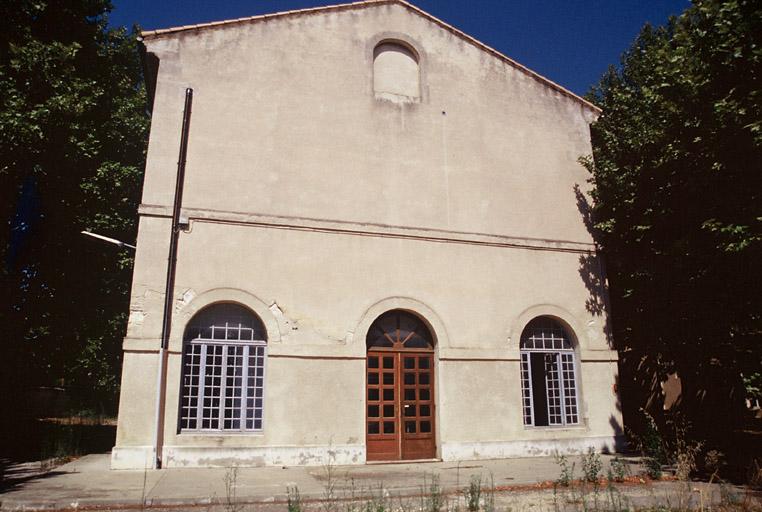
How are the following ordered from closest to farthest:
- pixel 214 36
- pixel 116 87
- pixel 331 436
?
pixel 331 436
pixel 214 36
pixel 116 87

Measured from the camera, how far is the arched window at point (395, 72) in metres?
13.5

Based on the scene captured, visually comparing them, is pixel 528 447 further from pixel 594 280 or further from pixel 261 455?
pixel 261 455

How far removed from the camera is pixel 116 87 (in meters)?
16.9

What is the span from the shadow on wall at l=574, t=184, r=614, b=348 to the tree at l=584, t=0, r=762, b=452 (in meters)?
0.28

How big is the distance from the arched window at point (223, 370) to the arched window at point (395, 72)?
19.9 feet

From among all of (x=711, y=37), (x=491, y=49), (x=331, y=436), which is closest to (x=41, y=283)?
(x=331, y=436)

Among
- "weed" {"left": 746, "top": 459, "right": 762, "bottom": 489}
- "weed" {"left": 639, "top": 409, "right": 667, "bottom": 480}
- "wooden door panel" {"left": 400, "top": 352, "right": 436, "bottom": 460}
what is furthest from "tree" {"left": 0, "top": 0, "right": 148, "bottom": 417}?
"weed" {"left": 746, "top": 459, "right": 762, "bottom": 489}

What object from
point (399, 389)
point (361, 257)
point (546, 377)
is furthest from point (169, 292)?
point (546, 377)

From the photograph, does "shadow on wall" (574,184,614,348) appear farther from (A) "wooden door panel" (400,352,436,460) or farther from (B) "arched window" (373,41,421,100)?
(B) "arched window" (373,41,421,100)

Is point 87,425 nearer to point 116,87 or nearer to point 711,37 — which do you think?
point 116,87

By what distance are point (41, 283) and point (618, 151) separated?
14329 mm

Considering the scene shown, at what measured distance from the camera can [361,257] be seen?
1214 cm

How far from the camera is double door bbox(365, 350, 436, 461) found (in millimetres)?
11602

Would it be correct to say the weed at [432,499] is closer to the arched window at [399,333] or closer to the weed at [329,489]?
the weed at [329,489]
